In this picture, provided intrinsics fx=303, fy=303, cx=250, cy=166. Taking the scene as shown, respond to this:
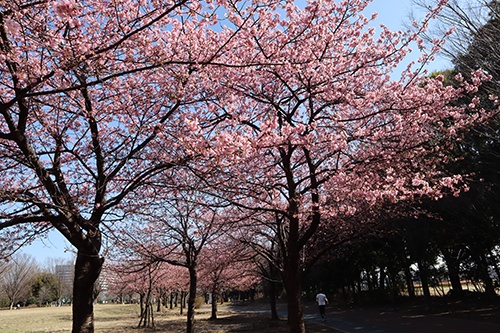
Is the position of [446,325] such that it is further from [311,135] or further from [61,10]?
[61,10]

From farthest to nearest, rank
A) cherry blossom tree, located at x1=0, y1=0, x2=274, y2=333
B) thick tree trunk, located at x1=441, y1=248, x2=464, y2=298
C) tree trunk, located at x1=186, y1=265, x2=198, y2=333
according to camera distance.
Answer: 1. thick tree trunk, located at x1=441, y1=248, x2=464, y2=298
2. tree trunk, located at x1=186, y1=265, x2=198, y2=333
3. cherry blossom tree, located at x1=0, y1=0, x2=274, y2=333

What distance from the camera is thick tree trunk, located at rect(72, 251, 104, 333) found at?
5992 millimetres

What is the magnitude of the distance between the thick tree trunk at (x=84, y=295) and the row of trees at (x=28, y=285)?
55040 mm

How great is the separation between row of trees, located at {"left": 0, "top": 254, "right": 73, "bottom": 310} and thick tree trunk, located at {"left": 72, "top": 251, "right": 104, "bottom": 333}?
55040mm

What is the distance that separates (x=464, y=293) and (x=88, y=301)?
19.9m

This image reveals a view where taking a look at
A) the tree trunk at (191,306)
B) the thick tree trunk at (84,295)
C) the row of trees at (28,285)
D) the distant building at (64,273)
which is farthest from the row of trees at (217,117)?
the distant building at (64,273)

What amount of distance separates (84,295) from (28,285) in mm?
68161

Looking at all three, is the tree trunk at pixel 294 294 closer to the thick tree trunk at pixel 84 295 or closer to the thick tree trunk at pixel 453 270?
the thick tree trunk at pixel 84 295

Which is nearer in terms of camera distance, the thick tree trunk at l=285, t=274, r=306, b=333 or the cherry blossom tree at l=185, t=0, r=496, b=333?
the cherry blossom tree at l=185, t=0, r=496, b=333

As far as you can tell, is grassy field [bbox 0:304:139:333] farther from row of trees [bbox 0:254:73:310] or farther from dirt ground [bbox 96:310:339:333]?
row of trees [bbox 0:254:73:310]

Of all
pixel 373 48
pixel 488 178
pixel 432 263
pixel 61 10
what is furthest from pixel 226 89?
pixel 432 263

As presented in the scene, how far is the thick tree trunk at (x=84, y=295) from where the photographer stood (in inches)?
236

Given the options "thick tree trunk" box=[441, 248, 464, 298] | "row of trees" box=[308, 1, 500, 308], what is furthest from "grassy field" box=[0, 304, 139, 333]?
"thick tree trunk" box=[441, 248, 464, 298]

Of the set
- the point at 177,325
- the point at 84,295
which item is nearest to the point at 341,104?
the point at 84,295
